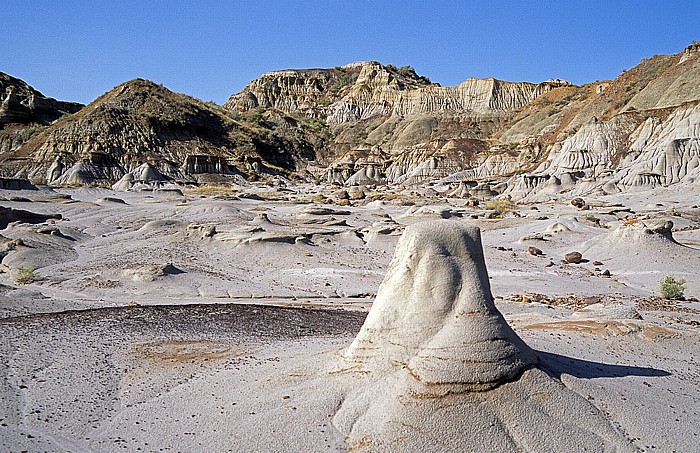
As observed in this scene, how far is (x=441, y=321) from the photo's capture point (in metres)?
5.78

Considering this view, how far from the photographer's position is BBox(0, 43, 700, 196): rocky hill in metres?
45.0

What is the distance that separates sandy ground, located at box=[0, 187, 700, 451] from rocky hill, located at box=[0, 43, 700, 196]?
23.9 meters

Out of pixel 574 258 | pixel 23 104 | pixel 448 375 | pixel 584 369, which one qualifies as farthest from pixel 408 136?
pixel 448 375

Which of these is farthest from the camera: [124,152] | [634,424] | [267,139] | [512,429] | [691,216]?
[267,139]

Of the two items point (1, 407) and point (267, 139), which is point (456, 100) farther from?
point (1, 407)

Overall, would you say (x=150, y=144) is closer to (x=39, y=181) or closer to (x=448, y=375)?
(x=39, y=181)

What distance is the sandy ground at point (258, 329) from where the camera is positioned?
18.3 feet

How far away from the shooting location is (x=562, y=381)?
598 cm

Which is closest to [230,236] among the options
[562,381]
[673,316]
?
[673,316]

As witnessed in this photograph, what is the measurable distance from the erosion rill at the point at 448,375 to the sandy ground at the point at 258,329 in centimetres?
33

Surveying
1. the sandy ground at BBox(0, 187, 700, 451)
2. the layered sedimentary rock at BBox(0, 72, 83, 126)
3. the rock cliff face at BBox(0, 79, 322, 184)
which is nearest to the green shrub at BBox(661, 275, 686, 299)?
the sandy ground at BBox(0, 187, 700, 451)

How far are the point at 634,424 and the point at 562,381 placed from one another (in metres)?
0.78

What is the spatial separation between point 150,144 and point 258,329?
2669 inches

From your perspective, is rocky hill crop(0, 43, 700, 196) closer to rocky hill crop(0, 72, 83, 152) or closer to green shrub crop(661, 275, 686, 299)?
rocky hill crop(0, 72, 83, 152)
